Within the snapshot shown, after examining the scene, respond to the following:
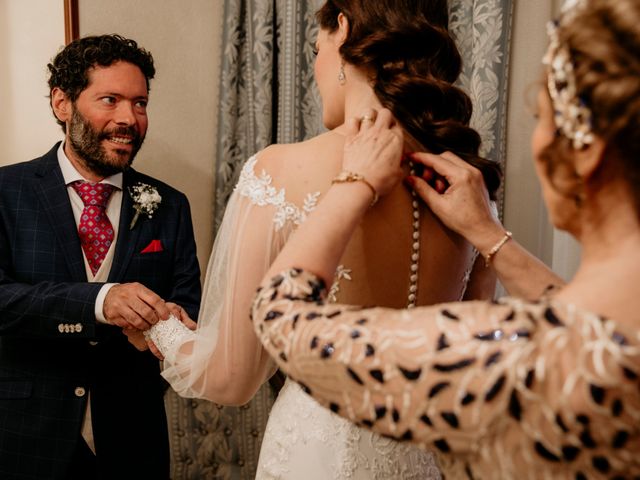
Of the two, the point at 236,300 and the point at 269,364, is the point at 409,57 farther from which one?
the point at 269,364

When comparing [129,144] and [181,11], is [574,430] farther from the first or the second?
[181,11]

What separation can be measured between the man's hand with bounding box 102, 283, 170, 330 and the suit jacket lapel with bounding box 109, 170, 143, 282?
0.18 meters

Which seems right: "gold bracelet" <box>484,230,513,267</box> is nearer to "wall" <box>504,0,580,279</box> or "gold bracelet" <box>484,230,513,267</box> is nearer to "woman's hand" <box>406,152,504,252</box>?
"woman's hand" <box>406,152,504,252</box>

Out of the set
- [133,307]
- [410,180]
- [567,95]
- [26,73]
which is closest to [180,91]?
[26,73]

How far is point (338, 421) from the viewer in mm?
1295

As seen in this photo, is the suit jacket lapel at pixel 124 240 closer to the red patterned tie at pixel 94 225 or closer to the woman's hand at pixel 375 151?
the red patterned tie at pixel 94 225

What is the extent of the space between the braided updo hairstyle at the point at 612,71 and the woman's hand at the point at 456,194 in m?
0.55

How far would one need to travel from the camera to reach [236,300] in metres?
1.22

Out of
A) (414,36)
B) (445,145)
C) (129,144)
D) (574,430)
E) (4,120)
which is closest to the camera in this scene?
(574,430)

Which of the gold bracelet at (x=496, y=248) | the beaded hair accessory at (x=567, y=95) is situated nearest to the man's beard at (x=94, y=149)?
the gold bracelet at (x=496, y=248)

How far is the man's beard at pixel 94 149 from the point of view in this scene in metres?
2.12

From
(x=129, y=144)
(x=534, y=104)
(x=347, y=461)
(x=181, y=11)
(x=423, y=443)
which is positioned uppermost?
(x=181, y=11)

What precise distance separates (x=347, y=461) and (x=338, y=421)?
0.26ft

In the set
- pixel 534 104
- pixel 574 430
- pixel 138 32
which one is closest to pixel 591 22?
pixel 534 104
